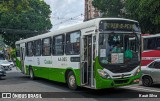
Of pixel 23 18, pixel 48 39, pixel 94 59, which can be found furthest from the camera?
pixel 23 18

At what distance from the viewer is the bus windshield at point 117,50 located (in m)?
10.4

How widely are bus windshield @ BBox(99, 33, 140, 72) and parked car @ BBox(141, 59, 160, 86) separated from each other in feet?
8.55

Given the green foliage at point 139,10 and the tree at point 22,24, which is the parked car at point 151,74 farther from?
the tree at point 22,24

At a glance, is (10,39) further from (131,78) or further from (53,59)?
(131,78)

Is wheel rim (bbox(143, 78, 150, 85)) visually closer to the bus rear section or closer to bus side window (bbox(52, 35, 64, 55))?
bus side window (bbox(52, 35, 64, 55))

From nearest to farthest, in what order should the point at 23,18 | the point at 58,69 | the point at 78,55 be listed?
the point at 78,55, the point at 58,69, the point at 23,18

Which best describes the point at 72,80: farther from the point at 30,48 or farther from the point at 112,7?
the point at 112,7

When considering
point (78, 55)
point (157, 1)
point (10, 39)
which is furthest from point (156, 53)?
point (10, 39)

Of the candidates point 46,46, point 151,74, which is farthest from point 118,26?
point 46,46

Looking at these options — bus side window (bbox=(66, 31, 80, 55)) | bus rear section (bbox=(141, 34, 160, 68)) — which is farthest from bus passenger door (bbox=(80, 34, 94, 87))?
bus rear section (bbox=(141, 34, 160, 68))

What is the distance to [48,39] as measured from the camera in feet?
50.0

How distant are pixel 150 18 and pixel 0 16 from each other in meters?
28.3

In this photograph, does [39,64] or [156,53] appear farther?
[156,53]

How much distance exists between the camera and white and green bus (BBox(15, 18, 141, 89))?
10336 mm
